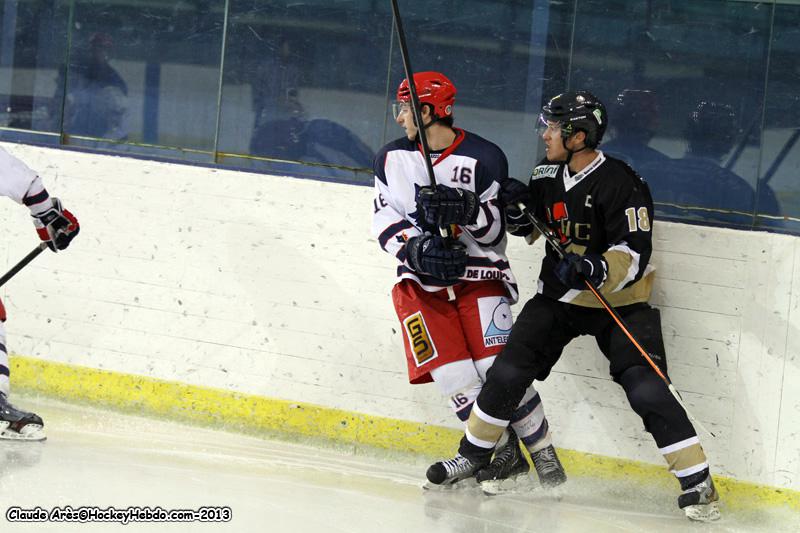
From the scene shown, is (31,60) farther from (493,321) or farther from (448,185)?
(493,321)

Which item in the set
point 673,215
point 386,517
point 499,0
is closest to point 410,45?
Answer: point 499,0

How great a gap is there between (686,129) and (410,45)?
1.09 meters

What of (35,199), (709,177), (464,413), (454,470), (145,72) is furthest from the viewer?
(145,72)

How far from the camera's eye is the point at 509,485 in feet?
11.5

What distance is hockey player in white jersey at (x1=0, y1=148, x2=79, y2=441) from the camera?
3.53m

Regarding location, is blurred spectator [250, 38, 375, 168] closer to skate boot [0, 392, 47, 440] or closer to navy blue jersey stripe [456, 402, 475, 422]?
navy blue jersey stripe [456, 402, 475, 422]

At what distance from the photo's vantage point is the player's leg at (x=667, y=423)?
3164 mm

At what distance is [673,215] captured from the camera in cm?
378

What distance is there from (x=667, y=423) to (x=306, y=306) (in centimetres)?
148

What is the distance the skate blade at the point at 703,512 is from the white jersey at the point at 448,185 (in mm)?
915

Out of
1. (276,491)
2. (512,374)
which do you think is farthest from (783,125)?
(276,491)

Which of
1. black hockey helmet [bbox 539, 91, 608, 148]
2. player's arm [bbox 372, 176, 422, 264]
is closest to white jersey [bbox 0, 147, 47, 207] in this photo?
player's arm [bbox 372, 176, 422, 264]

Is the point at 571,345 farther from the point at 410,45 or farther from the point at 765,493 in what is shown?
the point at 410,45

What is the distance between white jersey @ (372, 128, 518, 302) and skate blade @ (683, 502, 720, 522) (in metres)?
0.91
